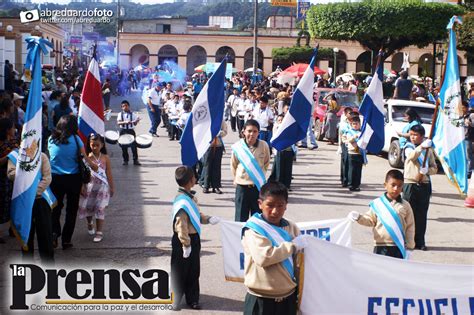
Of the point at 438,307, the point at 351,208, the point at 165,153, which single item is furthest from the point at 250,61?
the point at 438,307

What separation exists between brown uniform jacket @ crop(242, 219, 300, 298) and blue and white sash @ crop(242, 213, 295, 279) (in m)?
0.03

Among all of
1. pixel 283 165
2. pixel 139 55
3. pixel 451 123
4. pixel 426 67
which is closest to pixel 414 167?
pixel 451 123

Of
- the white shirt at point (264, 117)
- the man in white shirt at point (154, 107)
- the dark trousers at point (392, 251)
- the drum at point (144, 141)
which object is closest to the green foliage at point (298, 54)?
the man in white shirt at point (154, 107)

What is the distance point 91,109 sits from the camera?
9516 millimetres

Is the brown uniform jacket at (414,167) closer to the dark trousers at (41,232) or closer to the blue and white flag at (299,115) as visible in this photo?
the blue and white flag at (299,115)

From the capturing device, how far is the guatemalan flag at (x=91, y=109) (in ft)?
30.8

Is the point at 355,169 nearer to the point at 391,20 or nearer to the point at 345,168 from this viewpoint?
→ the point at 345,168

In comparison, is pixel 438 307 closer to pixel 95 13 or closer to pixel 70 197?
pixel 70 197

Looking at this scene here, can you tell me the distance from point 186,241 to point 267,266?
1685mm

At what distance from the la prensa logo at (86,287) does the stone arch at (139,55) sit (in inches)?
2428

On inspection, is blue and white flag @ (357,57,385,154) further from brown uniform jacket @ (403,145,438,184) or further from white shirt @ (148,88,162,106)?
white shirt @ (148,88,162,106)

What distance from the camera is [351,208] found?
1159 centimetres

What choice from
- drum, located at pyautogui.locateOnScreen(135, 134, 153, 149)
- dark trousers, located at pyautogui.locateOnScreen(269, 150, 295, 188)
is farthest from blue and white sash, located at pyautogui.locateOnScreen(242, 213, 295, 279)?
drum, located at pyautogui.locateOnScreen(135, 134, 153, 149)

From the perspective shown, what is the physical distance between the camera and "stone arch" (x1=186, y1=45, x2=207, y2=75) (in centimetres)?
6862
